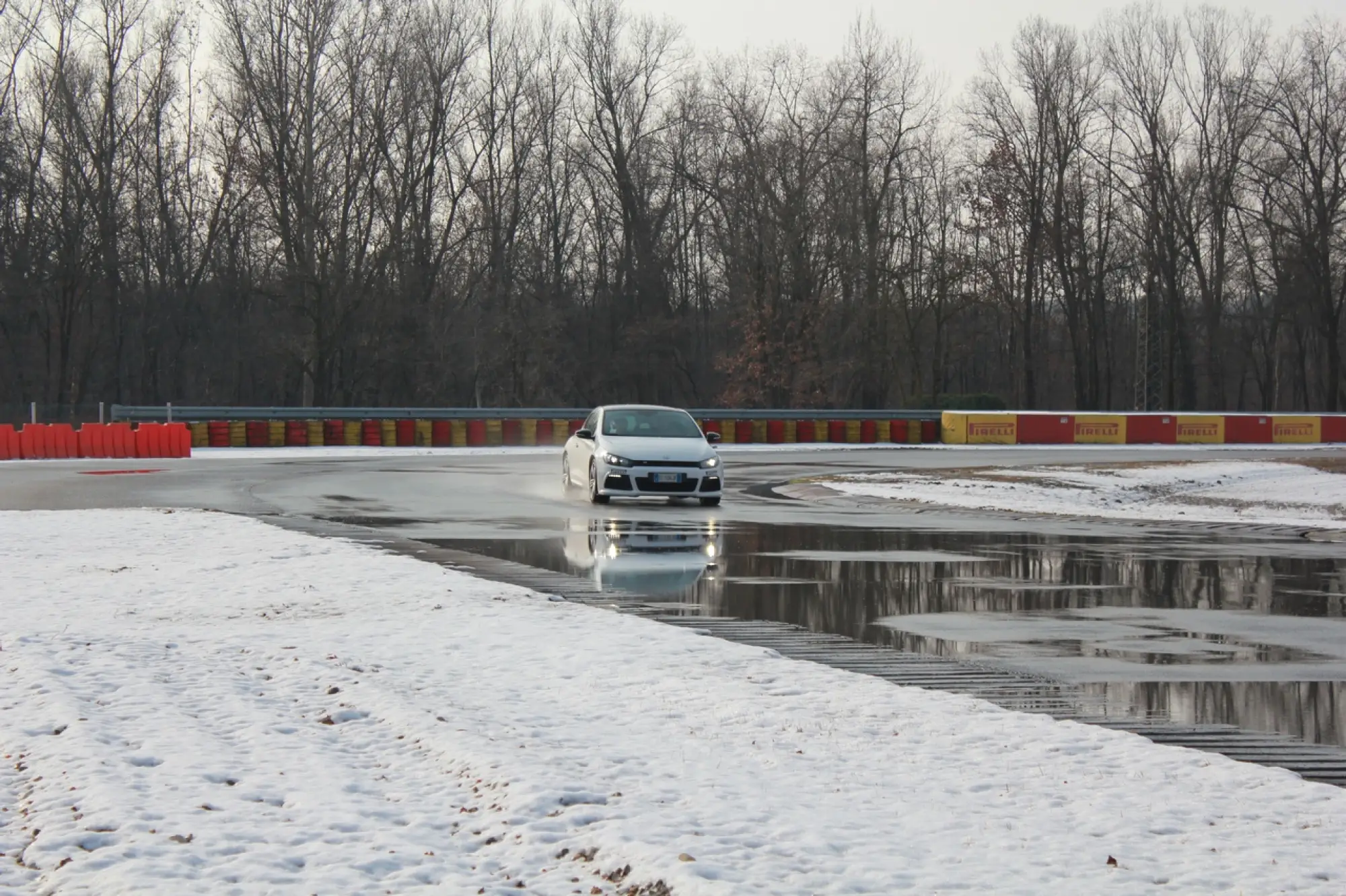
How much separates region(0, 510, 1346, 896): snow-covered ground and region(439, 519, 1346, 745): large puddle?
137 centimetres

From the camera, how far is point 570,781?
5645 mm

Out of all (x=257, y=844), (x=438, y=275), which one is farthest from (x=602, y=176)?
(x=257, y=844)

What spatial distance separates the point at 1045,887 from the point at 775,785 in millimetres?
1352

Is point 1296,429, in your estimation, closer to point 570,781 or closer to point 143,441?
point 143,441

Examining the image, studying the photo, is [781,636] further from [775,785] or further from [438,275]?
[438,275]

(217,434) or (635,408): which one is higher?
(635,408)

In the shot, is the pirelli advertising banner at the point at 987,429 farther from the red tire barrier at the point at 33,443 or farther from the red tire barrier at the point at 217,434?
the red tire barrier at the point at 33,443

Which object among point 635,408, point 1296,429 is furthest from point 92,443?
point 1296,429

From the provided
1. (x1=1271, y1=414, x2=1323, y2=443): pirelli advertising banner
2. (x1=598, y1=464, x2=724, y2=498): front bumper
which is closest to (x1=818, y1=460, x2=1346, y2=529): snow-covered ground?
(x1=598, y1=464, x2=724, y2=498): front bumper

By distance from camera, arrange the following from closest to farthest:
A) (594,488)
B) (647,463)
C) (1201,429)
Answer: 1. (647,463)
2. (594,488)
3. (1201,429)

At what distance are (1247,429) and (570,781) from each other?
5533 centimetres

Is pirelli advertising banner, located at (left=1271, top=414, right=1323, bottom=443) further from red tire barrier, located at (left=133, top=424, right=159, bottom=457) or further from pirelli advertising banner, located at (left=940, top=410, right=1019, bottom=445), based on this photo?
red tire barrier, located at (left=133, top=424, right=159, bottom=457)

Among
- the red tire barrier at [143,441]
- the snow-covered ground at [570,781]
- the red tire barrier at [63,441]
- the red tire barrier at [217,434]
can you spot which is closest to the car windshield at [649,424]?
the snow-covered ground at [570,781]

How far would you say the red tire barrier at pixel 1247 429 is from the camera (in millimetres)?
56188
